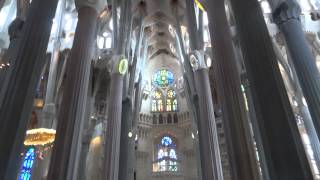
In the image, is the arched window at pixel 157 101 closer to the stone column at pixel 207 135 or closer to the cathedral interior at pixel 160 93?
the cathedral interior at pixel 160 93

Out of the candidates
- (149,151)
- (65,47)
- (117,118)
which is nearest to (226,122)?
(117,118)

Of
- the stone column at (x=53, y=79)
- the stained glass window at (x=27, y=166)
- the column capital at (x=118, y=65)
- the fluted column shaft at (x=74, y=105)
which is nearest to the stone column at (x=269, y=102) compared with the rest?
the fluted column shaft at (x=74, y=105)

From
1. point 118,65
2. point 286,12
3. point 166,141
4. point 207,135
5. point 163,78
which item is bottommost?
point 207,135

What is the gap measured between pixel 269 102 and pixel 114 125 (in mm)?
8867

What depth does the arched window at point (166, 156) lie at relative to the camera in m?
24.2

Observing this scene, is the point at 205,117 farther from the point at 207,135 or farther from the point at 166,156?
the point at 166,156

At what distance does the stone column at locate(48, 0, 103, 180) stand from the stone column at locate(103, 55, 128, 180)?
3669mm

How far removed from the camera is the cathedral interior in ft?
16.4

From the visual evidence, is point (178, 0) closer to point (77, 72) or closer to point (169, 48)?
point (169, 48)

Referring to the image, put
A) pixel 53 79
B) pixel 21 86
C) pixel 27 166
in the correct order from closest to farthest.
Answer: pixel 21 86 < pixel 53 79 < pixel 27 166

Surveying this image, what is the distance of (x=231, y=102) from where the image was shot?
719cm

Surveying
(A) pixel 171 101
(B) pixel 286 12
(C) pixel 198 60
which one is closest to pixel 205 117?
(C) pixel 198 60

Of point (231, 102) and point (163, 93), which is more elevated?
point (163, 93)

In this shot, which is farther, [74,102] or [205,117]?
[205,117]
